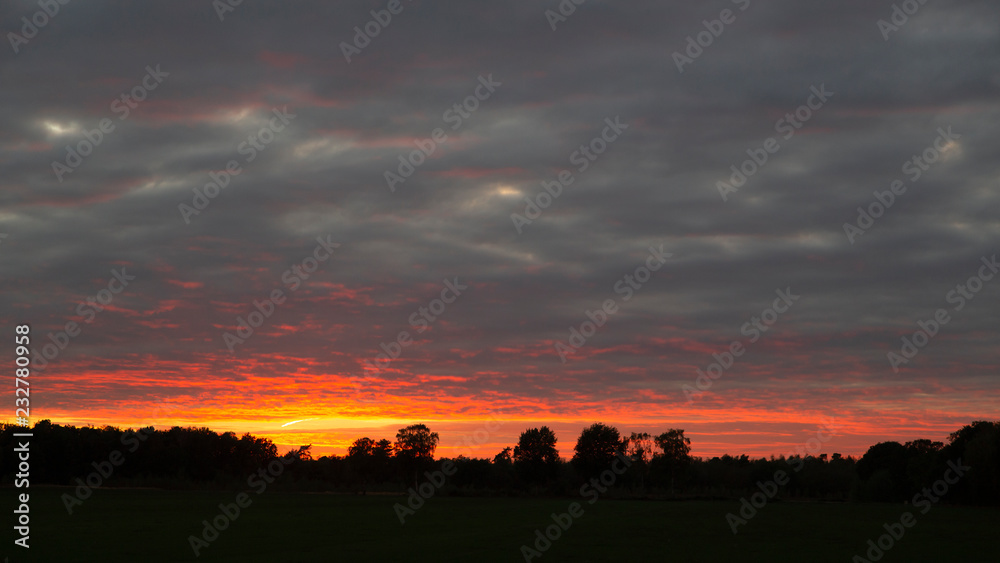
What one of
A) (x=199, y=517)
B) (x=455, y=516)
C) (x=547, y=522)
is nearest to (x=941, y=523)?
(x=547, y=522)

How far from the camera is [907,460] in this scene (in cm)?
10800

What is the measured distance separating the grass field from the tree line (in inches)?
2043

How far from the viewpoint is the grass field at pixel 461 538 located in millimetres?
31641

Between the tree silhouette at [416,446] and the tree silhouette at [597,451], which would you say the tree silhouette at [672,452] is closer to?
the tree silhouette at [597,451]

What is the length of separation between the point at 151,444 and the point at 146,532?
90.1 meters

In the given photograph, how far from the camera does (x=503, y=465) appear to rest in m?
145

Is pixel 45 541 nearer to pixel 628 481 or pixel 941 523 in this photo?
pixel 941 523
